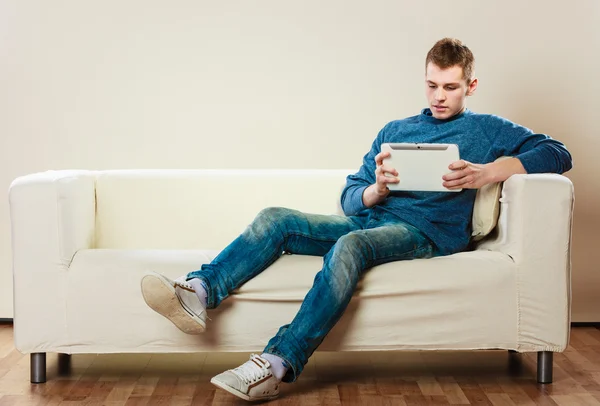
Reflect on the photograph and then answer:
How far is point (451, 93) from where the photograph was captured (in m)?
2.71

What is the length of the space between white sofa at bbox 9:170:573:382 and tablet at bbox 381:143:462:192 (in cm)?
22

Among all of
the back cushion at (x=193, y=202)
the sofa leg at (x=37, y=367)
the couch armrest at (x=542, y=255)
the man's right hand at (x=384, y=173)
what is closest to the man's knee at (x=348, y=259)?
the man's right hand at (x=384, y=173)

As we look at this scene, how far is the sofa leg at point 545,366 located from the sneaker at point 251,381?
857mm

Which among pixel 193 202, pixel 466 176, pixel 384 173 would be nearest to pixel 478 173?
pixel 466 176

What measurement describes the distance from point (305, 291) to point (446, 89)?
2.65 ft

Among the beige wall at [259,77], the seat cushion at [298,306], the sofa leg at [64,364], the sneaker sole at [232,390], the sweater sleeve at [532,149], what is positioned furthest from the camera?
the beige wall at [259,77]

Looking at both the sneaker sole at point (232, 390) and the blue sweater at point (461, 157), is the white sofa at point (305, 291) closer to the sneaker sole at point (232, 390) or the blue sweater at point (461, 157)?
the blue sweater at point (461, 157)

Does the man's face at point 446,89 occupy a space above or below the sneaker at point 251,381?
above

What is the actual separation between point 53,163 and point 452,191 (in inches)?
71.1

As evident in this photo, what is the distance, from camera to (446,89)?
8.89ft

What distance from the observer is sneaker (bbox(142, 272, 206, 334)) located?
7.31 feet

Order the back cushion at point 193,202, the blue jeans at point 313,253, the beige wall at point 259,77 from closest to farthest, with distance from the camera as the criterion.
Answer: the blue jeans at point 313,253, the back cushion at point 193,202, the beige wall at point 259,77

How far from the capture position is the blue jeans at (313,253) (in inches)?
Answer: 91.4

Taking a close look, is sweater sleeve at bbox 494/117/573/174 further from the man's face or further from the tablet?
the tablet
